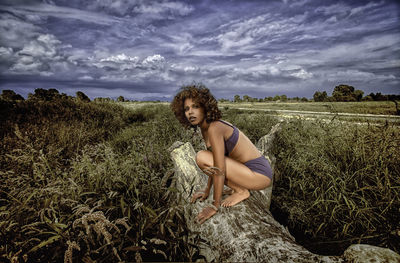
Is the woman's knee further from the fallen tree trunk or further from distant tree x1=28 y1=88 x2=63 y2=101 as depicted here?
distant tree x1=28 y1=88 x2=63 y2=101

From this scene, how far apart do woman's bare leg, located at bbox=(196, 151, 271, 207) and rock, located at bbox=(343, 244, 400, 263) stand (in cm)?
106

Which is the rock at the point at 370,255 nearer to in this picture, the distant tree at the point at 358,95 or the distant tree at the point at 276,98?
the distant tree at the point at 358,95

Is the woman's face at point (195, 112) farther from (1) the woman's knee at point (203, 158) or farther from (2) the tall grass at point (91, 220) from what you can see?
(2) the tall grass at point (91, 220)

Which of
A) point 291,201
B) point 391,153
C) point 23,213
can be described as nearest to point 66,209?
point 23,213

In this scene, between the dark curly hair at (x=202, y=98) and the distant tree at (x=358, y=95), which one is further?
the distant tree at (x=358, y=95)

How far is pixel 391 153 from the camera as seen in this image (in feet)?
9.36

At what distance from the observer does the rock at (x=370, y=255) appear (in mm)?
A: 1135

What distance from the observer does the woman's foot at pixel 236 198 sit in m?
2.12

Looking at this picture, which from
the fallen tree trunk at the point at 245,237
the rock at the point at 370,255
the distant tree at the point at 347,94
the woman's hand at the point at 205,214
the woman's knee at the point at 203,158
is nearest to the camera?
the rock at the point at 370,255

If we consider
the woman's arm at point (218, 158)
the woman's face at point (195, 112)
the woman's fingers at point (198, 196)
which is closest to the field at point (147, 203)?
the woman's fingers at point (198, 196)

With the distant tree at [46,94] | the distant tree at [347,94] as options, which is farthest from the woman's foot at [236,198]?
the distant tree at [347,94]

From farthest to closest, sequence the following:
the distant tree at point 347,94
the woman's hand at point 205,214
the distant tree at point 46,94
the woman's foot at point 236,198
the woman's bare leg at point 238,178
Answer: the distant tree at point 347,94, the distant tree at point 46,94, the woman's bare leg at point 238,178, the woman's foot at point 236,198, the woman's hand at point 205,214

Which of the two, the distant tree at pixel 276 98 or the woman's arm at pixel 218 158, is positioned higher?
the distant tree at pixel 276 98

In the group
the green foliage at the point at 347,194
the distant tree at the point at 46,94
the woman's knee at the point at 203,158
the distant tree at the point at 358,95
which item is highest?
the distant tree at the point at 358,95
